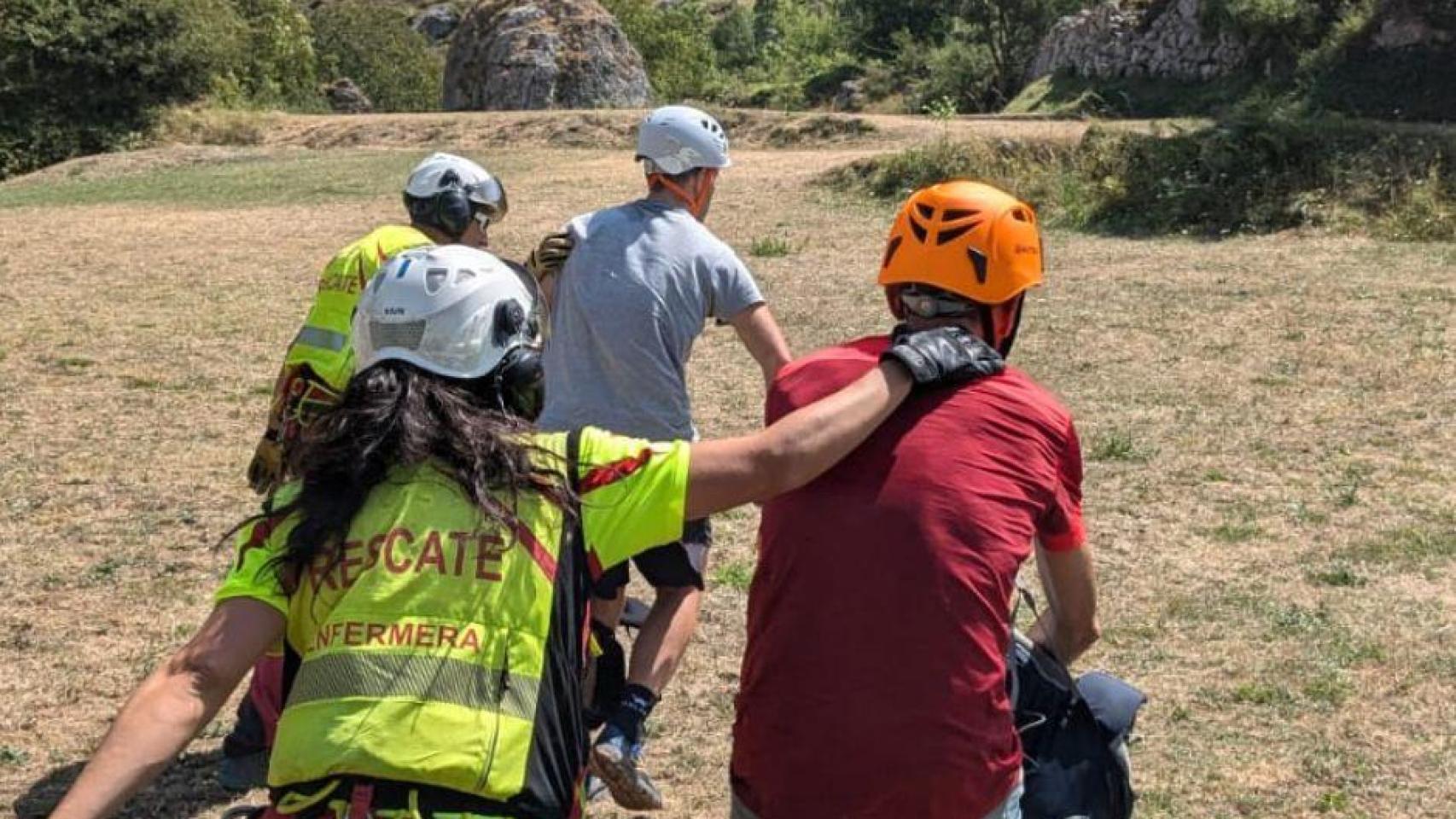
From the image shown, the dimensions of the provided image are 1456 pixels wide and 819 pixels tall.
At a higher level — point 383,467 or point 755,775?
point 383,467

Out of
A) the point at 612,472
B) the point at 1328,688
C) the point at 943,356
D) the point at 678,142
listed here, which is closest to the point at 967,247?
the point at 943,356

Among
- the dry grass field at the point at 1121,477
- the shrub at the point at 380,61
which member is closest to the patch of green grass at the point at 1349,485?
the dry grass field at the point at 1121,477

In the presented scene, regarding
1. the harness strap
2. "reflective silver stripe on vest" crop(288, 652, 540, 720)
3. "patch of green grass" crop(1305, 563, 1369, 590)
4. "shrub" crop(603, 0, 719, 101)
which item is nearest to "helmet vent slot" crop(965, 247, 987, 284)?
"reflective silver stripe on vest" crop(288, 652, 540, 720)

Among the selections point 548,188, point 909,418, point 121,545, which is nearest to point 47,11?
point 548,188

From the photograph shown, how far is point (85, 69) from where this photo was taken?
101 ft

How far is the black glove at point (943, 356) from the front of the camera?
2.65 m

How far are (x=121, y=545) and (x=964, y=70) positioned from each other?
30835 mm

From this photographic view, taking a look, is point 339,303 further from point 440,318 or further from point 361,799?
point 361,799

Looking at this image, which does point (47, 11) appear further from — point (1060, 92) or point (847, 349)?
point (847, 349)

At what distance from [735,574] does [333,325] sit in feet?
8.06

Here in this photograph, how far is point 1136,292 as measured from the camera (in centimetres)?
1285

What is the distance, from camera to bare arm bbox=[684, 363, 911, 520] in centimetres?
248

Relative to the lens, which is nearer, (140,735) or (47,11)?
(140,735)

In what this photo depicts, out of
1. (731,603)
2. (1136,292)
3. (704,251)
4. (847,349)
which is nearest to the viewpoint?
(847,349)
